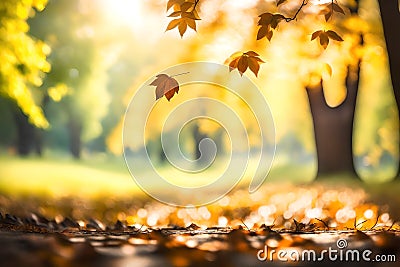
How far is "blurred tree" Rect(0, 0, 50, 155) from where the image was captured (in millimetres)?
4613

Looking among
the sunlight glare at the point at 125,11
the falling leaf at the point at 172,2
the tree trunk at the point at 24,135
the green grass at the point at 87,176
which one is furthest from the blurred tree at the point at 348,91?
the tree trunk at the point at 24,135

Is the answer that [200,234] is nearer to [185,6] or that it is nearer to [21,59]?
[185,6]

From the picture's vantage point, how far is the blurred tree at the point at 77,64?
4574 millimetres

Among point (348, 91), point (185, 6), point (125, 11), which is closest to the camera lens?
point (185, 6)

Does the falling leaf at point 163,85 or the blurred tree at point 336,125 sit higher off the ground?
the blurred tree at point 336,125

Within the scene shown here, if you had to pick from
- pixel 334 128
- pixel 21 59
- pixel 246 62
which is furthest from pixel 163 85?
pixel 334 128

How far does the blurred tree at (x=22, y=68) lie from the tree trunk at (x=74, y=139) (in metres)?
0.26

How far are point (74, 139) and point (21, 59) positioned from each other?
3.11 feet

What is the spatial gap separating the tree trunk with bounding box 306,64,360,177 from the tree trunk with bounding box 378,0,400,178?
25.6 inches

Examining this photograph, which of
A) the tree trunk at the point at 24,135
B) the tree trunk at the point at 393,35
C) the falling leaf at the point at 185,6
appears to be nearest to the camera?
the falling leaf at the point at 185,6

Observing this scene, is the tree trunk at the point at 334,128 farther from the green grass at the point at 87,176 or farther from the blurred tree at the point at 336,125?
the green grass at the point at 87,176

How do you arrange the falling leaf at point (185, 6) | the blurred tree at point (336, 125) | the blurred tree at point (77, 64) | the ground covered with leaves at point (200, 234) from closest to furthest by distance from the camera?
1. the ground covered with leaves at point (200, 234)
2. the falling leaf at point (185, 6)
3. the blurred tree at point (77, 64)
4. the blurred tree at point (336, 125)

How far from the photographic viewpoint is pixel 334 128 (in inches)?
199

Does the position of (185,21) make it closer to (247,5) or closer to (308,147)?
(247,5)
